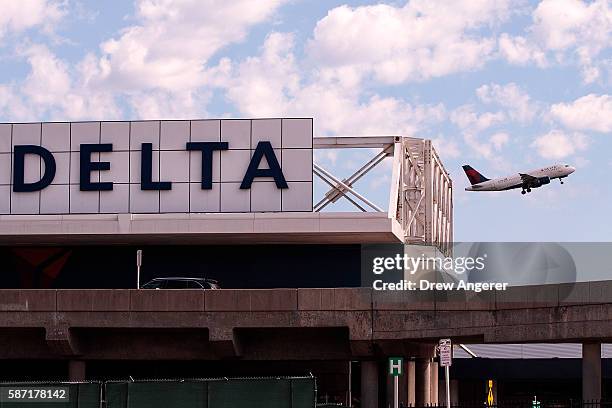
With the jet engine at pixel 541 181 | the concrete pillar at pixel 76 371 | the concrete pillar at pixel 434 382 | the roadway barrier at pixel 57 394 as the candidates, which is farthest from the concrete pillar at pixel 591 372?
the jet engine at pixel 541 181

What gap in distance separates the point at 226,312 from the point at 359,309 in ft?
16.5

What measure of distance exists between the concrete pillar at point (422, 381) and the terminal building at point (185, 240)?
8 centimetres

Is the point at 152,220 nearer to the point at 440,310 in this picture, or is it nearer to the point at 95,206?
the point at 95,206

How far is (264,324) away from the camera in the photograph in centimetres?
4544

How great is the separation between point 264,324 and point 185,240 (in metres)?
11.0

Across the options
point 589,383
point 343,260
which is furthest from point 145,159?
point 589,383

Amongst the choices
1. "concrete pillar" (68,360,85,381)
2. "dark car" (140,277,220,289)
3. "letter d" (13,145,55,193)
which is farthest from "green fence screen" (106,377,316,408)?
"letter d" (13,145,55,193)

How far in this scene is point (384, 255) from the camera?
57.2 m

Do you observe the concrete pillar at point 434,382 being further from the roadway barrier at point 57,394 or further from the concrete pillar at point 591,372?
the roadway barrier at point 57,394

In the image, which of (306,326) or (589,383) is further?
(306,326)

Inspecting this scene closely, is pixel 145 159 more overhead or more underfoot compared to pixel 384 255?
more overhead

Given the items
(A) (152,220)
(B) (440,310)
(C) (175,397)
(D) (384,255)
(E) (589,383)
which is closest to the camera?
(C) (175,397)

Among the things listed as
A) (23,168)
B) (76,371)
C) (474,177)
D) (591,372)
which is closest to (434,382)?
(76,371)

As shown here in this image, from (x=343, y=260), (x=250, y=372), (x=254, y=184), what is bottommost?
(x=250, y=372)
